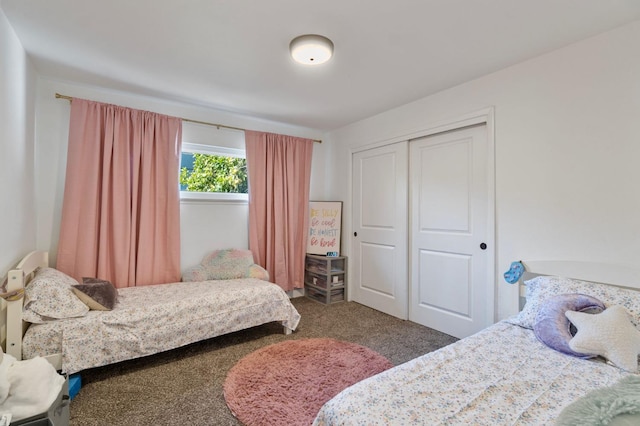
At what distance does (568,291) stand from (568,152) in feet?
3.13

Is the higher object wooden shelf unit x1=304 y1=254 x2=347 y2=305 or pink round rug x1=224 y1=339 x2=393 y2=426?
wooden shelf unit x1=304 y1=254 x2=347 y2=305

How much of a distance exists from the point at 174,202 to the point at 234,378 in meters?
1.85

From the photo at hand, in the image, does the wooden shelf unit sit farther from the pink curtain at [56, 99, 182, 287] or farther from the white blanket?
the white blanket

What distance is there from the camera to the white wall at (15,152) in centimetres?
173

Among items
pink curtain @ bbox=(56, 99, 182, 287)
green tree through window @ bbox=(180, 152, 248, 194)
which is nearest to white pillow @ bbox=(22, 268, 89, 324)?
pink curtain @ bbox=(56, 99, 182, 287)

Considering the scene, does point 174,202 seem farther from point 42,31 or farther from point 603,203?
point 603,203

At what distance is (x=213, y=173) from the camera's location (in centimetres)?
349

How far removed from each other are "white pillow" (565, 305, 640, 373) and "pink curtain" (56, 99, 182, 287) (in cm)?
323

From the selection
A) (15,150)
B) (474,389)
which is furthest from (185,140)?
(474,389)

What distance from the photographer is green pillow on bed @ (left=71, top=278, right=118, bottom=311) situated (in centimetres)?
206

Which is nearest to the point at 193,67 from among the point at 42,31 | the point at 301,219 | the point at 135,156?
the point at 42,31

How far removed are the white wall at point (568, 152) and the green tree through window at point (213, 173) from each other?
2.55 meters

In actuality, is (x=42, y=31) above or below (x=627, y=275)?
above

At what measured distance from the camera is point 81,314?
1.96m
